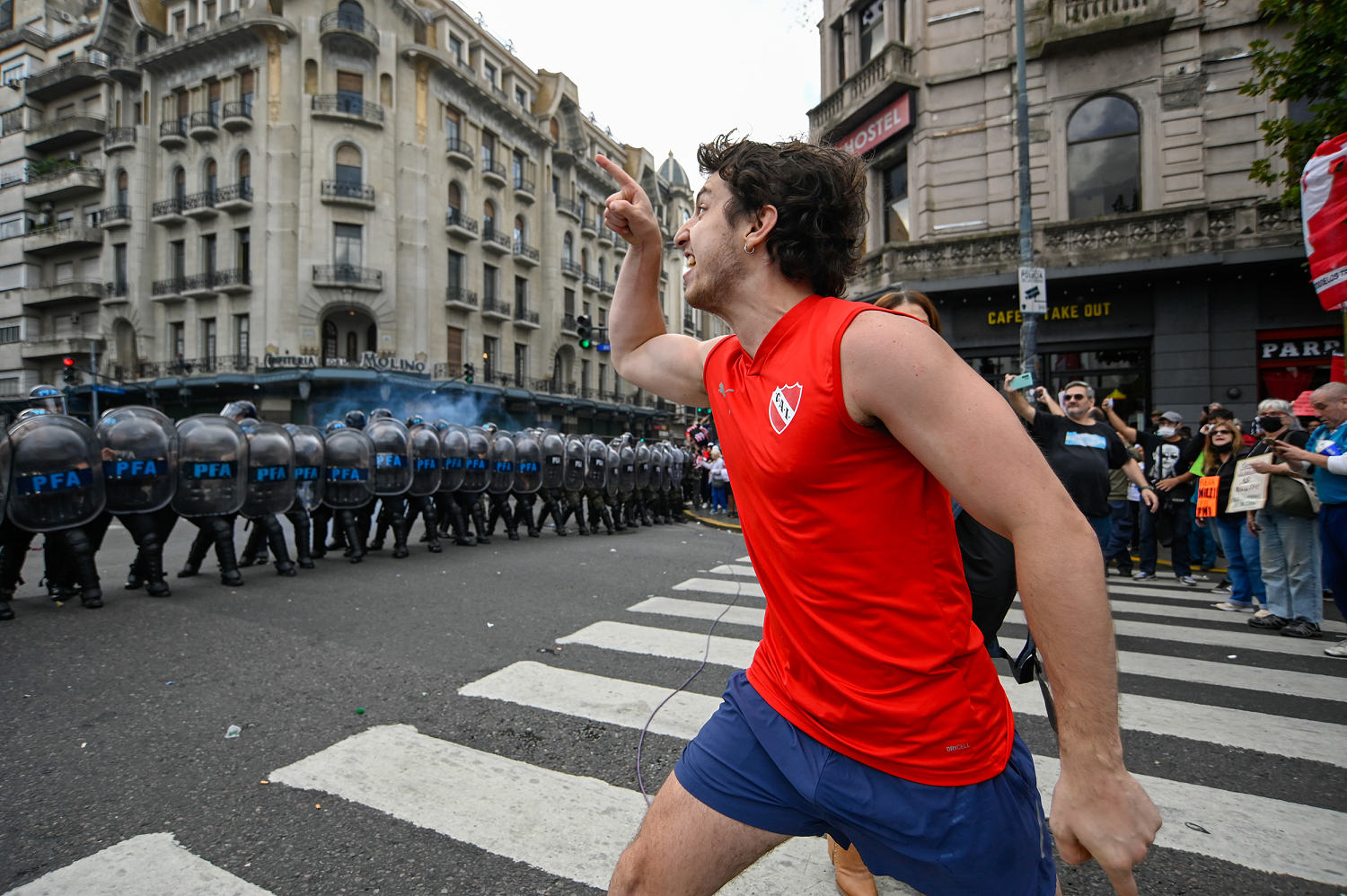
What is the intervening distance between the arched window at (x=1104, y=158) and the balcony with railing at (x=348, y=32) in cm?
2944

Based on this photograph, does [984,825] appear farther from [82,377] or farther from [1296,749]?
[82,377]

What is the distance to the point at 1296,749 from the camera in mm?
3541

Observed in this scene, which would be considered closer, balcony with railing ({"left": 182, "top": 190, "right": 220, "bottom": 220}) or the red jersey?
the red jersey

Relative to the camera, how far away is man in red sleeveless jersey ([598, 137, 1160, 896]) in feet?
3.61

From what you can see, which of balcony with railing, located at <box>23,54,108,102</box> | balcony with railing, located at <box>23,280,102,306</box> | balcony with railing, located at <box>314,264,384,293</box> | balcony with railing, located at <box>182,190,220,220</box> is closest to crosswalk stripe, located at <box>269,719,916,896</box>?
balcony with railing, located at <box>314,264,384,293</box>

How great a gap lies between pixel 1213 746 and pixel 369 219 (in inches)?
1369

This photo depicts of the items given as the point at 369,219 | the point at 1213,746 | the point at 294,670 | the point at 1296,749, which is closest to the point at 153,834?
the point at 294,670

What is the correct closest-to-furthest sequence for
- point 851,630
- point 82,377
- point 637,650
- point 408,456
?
point 851,630, point 637,650, point 408,456, point 82,377

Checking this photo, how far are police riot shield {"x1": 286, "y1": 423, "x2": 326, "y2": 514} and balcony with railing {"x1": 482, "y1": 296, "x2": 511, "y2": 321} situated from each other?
2971 centimetres

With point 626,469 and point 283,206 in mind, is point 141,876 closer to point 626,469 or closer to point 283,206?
point 626,469

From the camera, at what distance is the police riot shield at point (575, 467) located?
12681 millimetres

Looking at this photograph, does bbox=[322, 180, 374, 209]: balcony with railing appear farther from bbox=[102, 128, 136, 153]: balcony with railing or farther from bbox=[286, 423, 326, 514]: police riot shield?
bbox=[286, 423, 326, 514]: police riot shield

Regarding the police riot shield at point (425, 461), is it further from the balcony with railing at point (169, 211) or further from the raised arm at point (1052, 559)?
the balcony with railing at point (169, 211)

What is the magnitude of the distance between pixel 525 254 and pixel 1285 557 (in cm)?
3913
